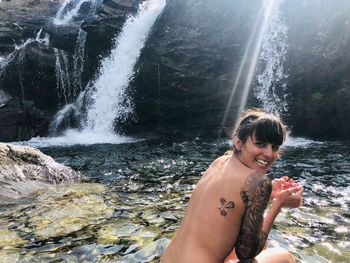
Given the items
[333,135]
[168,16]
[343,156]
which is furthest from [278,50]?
[343,156]

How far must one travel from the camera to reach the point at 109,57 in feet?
83.6

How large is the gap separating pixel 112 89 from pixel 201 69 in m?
6.04

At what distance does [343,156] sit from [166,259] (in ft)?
40.0

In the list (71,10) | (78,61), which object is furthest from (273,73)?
(71,10)

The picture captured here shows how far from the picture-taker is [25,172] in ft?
36.7

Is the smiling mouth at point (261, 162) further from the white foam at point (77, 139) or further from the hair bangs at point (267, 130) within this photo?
the white foam at point (77, 139)

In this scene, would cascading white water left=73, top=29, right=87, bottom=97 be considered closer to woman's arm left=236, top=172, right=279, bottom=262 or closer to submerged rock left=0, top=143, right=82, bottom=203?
submerged rock left=0, top=143, right=82, bottom=203

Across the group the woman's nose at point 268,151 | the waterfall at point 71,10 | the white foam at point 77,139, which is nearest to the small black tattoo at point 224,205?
the woman's nose at point 268,151

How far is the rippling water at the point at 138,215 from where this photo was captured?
6223 mm

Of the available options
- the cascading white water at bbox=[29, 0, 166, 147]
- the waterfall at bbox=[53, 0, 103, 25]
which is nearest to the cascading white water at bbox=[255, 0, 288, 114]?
the cascading white water at bbox=[29, 0, 166, 147]

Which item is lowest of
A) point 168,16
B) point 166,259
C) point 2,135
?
point 2,135

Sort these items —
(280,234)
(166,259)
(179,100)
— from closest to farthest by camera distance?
(166,259)
(280,234)
(179,100)

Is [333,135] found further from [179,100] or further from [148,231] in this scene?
[148,231]

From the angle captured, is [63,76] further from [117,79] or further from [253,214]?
[253,214]
